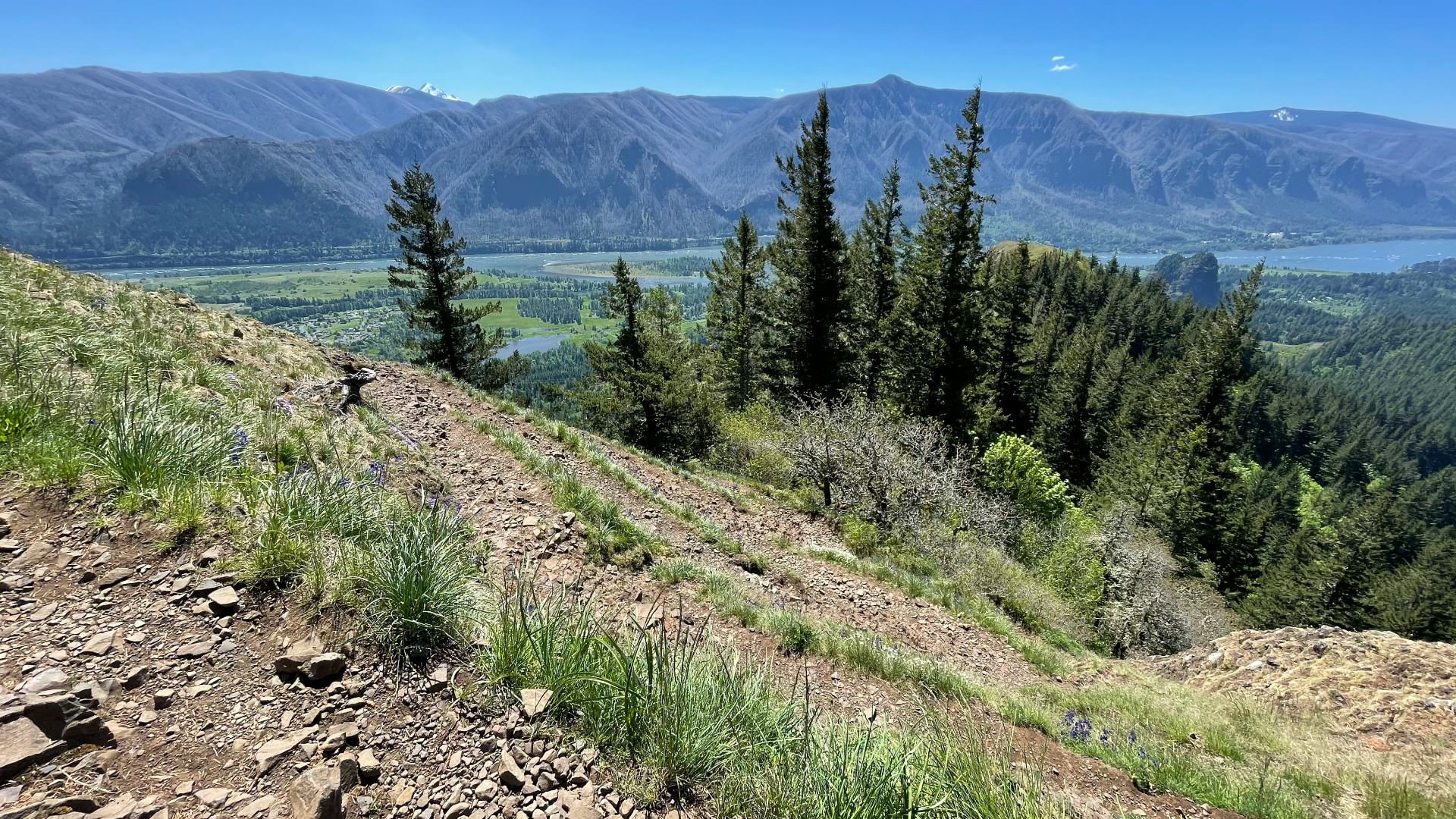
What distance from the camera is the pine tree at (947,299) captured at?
79.3 ft

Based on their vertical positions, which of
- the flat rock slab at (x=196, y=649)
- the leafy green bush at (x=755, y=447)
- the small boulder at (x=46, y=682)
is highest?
the small boulder at (x=46, y=682)

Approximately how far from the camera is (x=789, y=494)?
15242mm

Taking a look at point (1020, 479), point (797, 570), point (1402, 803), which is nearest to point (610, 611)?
point (797, 570)

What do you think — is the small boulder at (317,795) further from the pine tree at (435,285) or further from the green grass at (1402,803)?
the pine tree at (435,285)

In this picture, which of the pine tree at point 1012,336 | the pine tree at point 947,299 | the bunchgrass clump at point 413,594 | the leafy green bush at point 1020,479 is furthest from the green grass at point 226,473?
the pine tree at point 1012,336

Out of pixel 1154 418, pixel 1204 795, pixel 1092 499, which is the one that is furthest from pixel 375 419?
pixel 1154 418

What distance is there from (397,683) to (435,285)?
25.5m

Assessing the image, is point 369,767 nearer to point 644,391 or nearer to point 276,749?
point 276,749

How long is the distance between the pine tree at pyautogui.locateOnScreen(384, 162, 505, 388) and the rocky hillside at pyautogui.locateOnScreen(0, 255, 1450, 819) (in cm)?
1925

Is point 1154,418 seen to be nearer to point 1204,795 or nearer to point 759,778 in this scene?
point 1204,795

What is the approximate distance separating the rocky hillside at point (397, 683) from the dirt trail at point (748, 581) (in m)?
0.08

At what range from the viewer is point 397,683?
10.2ft

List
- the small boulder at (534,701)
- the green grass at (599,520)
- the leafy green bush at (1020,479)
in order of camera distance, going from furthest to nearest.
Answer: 1. the leafy green bush at (1020,479)
2. the green grass at (599,520)
3. the small boulder at (534,701)

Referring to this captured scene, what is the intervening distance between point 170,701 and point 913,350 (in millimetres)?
27587
